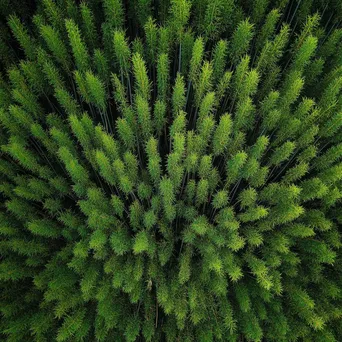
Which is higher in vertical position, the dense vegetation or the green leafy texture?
the green leafy texture

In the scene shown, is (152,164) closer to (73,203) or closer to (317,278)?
(73,203)

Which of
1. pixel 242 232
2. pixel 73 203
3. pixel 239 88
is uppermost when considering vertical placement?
pixel 239 88

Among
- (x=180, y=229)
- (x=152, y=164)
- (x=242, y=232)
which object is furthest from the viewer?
(x=180, y=229)

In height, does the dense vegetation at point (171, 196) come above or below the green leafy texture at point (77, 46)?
below

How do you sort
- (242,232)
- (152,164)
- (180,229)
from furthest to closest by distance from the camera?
(180,229)
(242,232)
(152,164)

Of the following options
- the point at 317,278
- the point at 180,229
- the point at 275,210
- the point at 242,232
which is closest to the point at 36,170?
the point at 180,229

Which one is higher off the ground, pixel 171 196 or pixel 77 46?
pixel 77 46

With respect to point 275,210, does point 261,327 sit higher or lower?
lower

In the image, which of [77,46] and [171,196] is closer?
[171,196]
